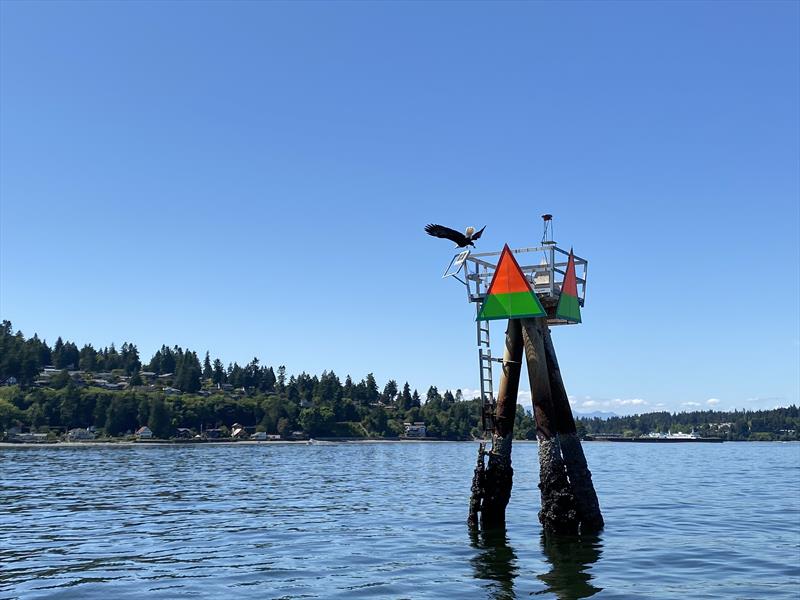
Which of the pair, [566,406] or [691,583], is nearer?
[691,583]

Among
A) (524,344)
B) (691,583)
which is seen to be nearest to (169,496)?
(524,344)

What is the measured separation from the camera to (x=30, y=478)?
66.3 meters

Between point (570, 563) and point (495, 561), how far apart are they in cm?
221

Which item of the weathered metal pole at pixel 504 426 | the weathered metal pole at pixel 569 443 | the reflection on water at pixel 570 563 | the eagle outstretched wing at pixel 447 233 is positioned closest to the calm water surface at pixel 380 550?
the reflection on water at pixel 570 563

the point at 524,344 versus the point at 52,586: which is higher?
the point at 524,344

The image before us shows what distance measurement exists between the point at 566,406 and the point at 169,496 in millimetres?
31898

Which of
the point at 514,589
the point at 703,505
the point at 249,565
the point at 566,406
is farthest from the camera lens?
the point at 703,505

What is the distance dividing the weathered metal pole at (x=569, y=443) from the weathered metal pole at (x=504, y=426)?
1145 millimetres

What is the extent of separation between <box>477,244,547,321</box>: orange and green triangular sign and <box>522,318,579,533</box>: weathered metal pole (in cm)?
62

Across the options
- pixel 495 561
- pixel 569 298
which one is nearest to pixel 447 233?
pixel 569 298

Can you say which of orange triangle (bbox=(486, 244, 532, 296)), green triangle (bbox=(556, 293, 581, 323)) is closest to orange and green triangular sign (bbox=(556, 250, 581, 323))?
green triangle (bbox=(556, 293, 581, 323))

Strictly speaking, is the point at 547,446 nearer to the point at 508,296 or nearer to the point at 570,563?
the point at 570,563

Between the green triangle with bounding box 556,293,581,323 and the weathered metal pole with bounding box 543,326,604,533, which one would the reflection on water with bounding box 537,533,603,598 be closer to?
the weathered metal pole with bounding box 543,326,604,533

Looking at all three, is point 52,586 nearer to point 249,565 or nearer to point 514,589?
point 249,565
